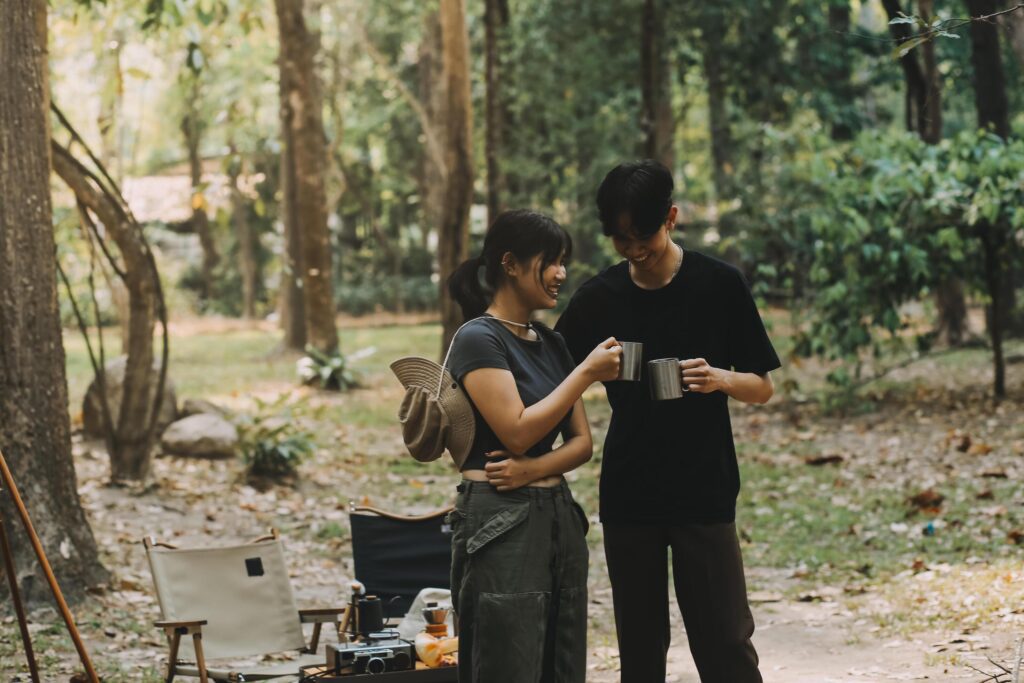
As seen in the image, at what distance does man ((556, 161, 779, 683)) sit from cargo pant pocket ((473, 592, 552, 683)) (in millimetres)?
356

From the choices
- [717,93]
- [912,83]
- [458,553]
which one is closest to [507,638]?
[458,553]

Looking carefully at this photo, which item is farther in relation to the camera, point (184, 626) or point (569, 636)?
point (184, 626)

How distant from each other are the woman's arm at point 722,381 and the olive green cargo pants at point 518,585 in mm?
477

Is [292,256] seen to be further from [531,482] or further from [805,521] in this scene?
[531,482]

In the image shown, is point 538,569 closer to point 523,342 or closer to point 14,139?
point 523,342

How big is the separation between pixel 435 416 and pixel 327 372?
1362 centimetres

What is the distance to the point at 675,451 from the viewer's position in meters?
3.62

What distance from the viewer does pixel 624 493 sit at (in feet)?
12.0

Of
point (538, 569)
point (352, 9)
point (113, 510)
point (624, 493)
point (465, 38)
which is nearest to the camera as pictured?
point (538, 569)

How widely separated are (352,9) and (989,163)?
66.0 ft

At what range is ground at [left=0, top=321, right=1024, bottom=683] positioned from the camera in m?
6.12

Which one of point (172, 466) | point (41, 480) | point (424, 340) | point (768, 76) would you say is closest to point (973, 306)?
point (768, 76)

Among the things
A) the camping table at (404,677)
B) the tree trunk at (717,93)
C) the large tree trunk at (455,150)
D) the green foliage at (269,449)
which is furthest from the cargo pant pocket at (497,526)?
the tree trunk at (717,93)

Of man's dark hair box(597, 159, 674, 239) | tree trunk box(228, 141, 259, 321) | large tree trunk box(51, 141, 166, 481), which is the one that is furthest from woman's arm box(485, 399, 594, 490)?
tree trunk box(228, 141, 259, 321)
